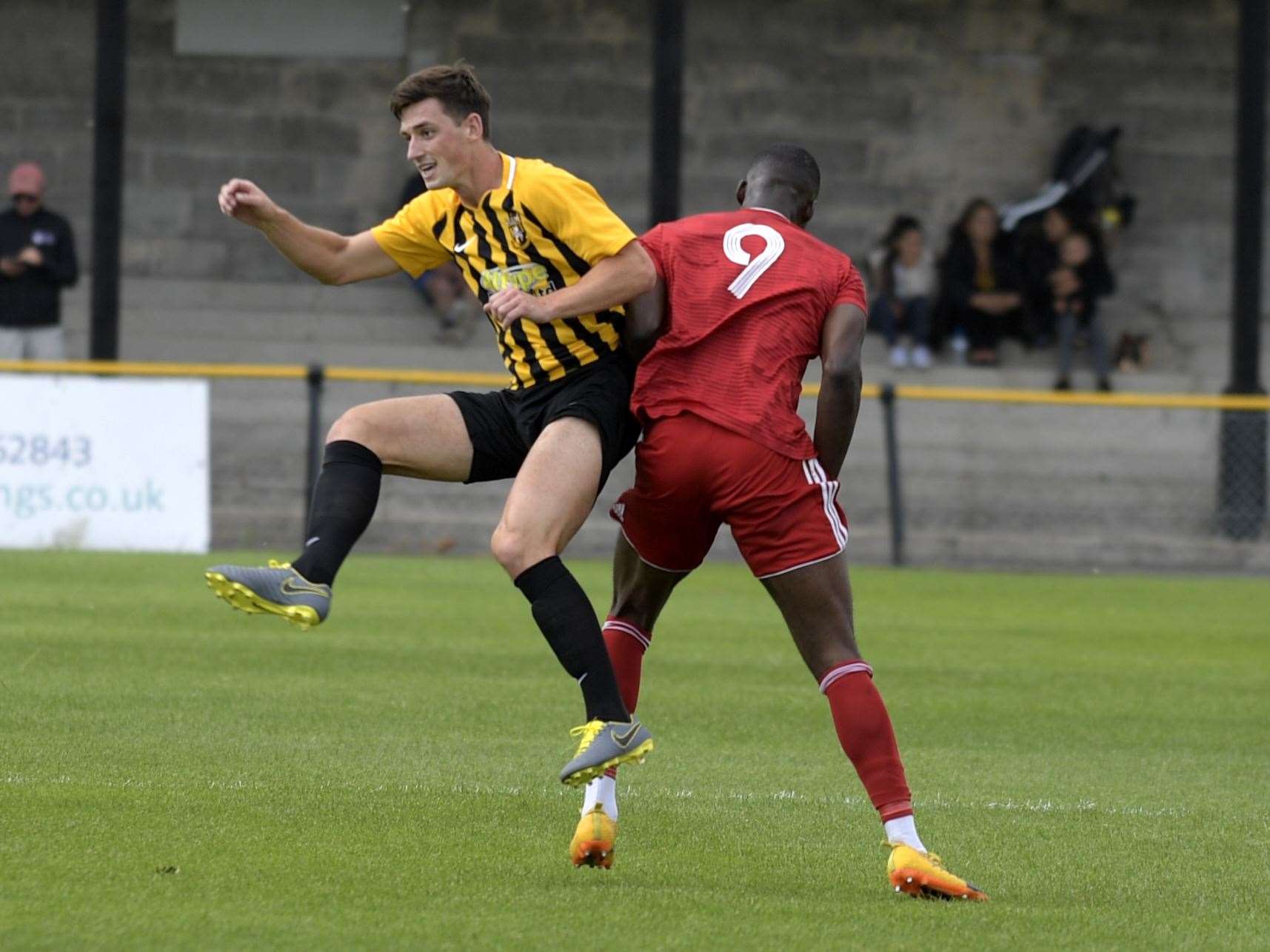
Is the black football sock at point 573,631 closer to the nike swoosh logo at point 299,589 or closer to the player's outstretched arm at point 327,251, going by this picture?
the nike swoosh logo at point 299,589

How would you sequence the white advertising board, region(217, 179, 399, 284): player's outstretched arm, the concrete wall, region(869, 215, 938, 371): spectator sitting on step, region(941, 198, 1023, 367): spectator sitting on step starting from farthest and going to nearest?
the concrete wall < region(941, 198, 1023, 367): spectator sitting on step < region(869, 215, 938, 371): spectator sitting on step < the white advertising board < region(217, 179, 399, 284): player's outstretched arm

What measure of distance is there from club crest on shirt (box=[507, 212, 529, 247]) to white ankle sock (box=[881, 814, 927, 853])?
172cm

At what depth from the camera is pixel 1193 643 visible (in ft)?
35.2

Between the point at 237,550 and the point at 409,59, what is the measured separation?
7.37 metres

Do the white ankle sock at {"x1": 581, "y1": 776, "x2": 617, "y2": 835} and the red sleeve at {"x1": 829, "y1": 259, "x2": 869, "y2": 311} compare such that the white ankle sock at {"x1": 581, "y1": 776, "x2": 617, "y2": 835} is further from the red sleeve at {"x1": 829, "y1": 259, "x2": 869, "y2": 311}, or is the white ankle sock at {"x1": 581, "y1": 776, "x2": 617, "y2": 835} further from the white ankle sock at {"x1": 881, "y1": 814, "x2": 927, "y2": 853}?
the red sleeve at {"x1": 829, "y1": 259, "x2": 869, "y2": 311}

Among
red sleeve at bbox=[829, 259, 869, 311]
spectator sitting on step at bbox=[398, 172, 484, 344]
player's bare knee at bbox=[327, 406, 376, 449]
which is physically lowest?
player's bare knee at bbox=[327, 406, 376, 449]

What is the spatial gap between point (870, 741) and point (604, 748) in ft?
2.17

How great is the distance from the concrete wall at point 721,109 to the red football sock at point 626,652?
577 inches

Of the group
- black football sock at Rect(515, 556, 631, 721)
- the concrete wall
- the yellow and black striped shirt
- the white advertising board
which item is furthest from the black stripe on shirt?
the concrete wall

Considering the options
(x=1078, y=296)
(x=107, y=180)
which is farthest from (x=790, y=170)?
(x=1078, y=296)

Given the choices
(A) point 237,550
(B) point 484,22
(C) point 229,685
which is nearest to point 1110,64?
(B) point 484,22

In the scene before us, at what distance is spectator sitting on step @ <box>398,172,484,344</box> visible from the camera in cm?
1844

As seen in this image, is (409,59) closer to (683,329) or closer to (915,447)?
(915,447)

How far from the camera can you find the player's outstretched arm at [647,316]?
4.98 meters
